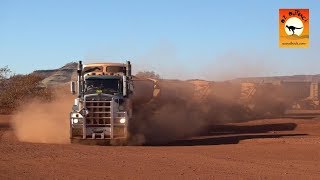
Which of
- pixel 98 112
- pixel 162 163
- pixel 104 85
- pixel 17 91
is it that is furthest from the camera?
pixel 17 91

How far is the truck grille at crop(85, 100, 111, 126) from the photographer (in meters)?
22.1

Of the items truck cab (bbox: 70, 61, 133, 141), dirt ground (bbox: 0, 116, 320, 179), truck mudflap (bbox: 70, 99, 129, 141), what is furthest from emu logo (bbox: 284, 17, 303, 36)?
truck mudflap (bbox: 70, 99, 129, 141)

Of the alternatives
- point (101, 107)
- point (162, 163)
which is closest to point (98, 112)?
point (101, 107)

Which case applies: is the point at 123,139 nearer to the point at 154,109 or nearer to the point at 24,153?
the point at 24,153

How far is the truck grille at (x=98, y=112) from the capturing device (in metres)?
22.1

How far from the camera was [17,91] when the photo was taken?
5044cm

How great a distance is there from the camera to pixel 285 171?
1452 cm

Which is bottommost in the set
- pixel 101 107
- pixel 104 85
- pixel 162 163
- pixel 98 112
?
pixel 162 163

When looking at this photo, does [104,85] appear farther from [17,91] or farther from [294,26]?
[17,91]

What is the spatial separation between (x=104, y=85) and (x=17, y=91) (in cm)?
2928

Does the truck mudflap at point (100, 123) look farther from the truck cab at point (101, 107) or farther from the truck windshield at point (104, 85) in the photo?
the truck windshield at point (104, 85)

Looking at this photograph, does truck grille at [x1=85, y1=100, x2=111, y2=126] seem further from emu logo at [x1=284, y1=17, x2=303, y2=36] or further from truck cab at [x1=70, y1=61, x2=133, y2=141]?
emu logo at [x1=284, y1=17, x2=303, y2=36]

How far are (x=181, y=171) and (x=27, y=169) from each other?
13.1 feet

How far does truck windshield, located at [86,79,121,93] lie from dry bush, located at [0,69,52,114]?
2572 cm
